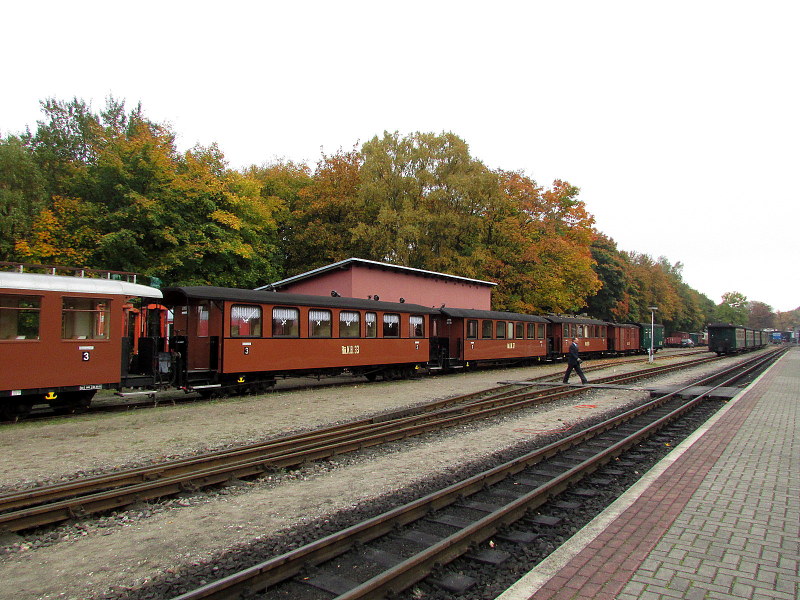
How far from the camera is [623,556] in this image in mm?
4008

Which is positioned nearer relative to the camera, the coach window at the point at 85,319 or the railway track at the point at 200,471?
the railway track at the point at 200,471

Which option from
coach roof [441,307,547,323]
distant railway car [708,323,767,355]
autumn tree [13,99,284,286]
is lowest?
distant railway car [708,323,767,355]

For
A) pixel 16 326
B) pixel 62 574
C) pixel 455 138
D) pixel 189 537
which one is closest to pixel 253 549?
pixel 189 537

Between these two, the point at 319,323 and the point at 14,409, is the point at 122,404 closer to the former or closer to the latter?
the point at 14,409

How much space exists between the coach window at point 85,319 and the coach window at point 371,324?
8268mm

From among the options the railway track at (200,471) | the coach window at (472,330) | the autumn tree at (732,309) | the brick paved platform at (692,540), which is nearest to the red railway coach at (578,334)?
the coach window at (472,330)

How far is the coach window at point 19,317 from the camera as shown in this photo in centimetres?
1055

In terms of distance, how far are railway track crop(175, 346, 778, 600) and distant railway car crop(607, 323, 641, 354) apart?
34.0 m

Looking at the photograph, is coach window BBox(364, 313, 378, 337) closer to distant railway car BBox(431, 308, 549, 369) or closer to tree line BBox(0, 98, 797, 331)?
distant railway car BBox(431, 308, 549, 369)

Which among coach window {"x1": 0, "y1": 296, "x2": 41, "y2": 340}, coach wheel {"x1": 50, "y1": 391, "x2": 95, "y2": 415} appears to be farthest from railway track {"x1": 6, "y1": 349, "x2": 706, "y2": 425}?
coach window {"x1": 0, "y1": 296, "x2": 41, "y2": 340}

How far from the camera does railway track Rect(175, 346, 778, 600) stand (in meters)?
3.85

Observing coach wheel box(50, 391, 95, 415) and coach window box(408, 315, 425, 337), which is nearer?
coach wheel box(50, 391, 95, 415)

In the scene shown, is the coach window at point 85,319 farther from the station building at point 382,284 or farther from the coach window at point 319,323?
the station building at point 382,284

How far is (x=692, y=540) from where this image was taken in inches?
172
